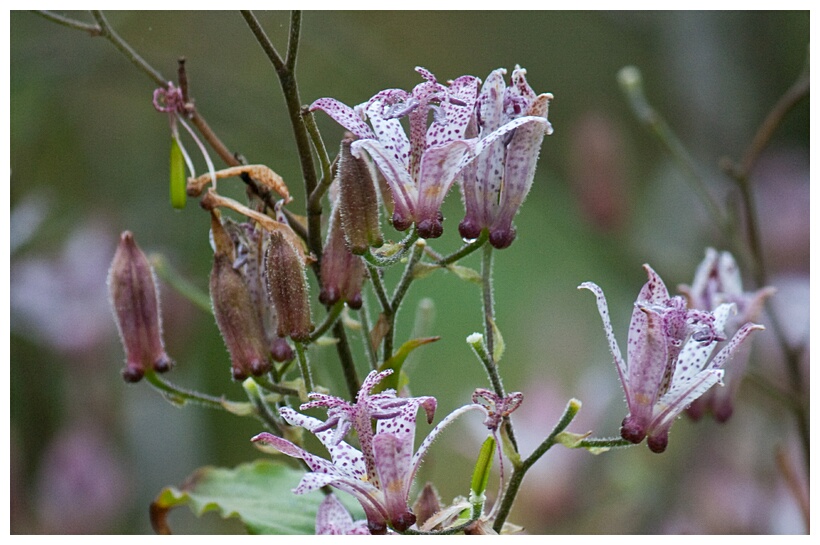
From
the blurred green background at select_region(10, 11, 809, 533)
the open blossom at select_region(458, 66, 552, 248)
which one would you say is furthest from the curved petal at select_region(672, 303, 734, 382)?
the blurred green background at select_region(10, 11, 809, 533)

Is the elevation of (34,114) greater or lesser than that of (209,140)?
greater

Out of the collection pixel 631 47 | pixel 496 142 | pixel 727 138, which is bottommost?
pixel 496 142

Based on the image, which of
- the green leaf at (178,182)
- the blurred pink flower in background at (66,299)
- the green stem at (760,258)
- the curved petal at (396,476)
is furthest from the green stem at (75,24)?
the blurred pink flower in background at (66,299)

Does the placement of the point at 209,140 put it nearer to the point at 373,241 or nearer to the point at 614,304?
the point at 373,241

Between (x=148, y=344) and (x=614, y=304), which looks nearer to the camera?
(x=148, y=344)

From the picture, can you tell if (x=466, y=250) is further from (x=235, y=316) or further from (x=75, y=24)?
(x=75, y=24)

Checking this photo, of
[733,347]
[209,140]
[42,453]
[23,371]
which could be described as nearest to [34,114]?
[23,371]

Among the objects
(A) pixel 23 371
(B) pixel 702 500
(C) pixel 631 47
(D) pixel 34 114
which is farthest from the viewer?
(C) pixel 631 47

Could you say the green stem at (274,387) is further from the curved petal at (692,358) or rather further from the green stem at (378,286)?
the curved petal at (692,358)
